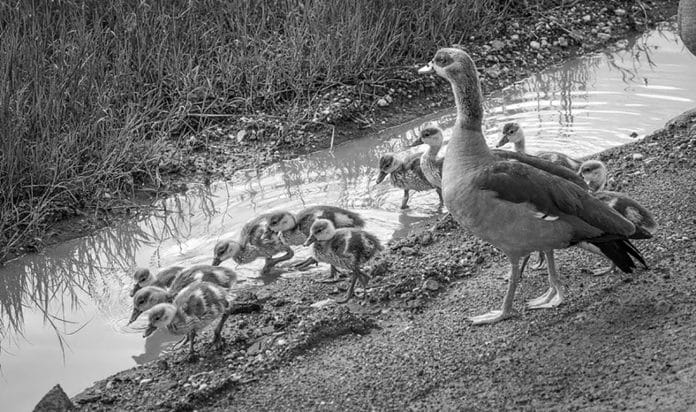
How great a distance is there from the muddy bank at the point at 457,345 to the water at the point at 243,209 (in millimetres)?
636

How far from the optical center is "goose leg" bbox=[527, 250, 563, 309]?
5.77 meters

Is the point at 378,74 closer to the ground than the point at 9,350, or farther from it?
farther from it

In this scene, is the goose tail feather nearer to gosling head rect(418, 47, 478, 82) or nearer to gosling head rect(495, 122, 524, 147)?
gosling head rect(418, 47, 478, 82)

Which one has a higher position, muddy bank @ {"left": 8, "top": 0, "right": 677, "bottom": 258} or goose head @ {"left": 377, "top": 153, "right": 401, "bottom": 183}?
muddy bank @ {"left": 8, "top": 0, "right": 677, "bottom": 258}

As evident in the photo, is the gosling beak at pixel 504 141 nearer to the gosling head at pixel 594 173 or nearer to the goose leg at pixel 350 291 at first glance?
the gosling head at pixel 594 173

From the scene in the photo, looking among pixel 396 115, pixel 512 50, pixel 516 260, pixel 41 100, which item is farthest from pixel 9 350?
pixel 512 50

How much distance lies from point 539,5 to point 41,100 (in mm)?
5774

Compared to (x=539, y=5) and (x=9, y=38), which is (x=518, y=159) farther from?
(x=539, y=5)

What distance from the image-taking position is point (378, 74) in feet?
31.9

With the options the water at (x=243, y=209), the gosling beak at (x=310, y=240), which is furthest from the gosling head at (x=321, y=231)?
the water at (x=243, y=209)

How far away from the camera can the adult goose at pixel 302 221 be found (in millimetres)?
7309

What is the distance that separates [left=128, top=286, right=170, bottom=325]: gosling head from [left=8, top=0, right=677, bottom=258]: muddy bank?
1435mm

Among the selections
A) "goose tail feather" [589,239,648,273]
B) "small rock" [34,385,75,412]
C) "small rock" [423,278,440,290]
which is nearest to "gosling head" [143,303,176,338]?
"small rock" [34,385,75,412]

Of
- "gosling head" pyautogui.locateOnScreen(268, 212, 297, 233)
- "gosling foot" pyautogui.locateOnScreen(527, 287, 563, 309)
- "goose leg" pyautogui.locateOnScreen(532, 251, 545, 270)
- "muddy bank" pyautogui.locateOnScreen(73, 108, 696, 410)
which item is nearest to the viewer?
"muddy bank" pyautogui.locateOnScreen(73, 108, 696, 410)
